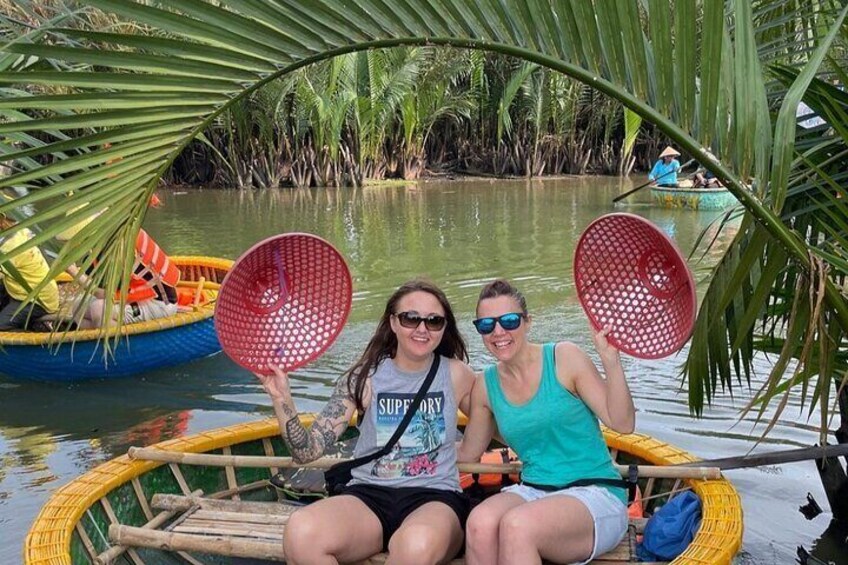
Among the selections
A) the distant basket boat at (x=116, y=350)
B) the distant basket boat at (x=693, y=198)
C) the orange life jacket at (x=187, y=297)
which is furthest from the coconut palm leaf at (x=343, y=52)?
the distant basket boat at (x=693, y=198)

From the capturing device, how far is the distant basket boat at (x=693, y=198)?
16.0 m

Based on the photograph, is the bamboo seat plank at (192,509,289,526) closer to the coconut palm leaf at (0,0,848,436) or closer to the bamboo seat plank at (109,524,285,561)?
the bamboo seat plank at (109,524,285,561)

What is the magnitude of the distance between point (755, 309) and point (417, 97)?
21742mm

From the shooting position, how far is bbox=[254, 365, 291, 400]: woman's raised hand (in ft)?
11.0

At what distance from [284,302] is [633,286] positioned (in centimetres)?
134

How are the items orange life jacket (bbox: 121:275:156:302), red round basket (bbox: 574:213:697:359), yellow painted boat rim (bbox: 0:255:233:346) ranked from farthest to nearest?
orange life jacket (bbox: 121:275:156:302), yellow painted boat rim (bbox: 0:255:233:346), red round basket (bbox: 574:213:697:359)

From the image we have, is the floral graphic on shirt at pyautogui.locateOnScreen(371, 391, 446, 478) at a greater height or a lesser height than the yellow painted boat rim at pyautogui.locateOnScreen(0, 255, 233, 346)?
greater

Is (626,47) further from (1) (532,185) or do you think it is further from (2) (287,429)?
(1) (532,185)

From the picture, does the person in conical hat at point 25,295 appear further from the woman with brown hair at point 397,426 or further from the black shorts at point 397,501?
the black shorts at point 397,501

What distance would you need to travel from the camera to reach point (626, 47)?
2.37 meters

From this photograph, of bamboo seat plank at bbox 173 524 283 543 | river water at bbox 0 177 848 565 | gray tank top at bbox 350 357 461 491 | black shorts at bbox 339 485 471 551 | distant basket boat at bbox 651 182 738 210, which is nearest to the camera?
black shorts at bbox 339 485 471 551

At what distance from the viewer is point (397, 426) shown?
11.4ft

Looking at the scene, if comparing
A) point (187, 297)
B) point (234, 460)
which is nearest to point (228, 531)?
point (234, 460)

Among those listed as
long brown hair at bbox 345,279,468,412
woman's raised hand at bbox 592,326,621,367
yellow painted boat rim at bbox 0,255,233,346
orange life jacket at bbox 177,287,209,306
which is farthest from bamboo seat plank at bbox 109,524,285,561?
orange life jacket at bbox 177,287,209,306
